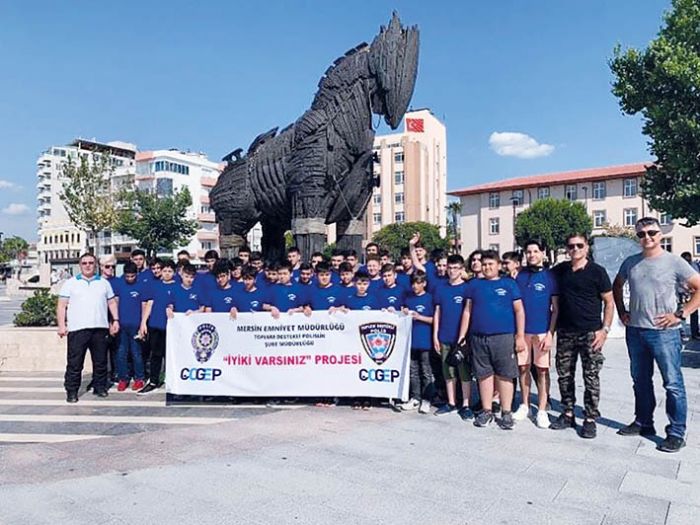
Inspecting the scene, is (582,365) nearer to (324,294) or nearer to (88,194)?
(324,294)

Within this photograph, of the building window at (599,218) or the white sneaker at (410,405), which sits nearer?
the white sneaker at (410,405)

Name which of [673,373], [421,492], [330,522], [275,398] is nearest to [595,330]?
[673,373]

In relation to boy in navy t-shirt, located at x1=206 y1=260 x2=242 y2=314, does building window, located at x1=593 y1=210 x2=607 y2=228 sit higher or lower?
higher

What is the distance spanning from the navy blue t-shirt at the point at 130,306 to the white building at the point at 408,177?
63865mm

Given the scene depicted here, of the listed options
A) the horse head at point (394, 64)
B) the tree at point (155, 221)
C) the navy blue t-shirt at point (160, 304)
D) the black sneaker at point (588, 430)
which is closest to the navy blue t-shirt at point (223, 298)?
the navy blue t-shirt at point (160, 304)

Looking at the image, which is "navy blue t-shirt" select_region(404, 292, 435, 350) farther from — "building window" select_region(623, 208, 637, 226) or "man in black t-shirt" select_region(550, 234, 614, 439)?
"building window" select_region(623, 208, 637, 226)

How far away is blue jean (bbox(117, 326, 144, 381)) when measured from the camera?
23.2 feet

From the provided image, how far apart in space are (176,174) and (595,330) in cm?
6950

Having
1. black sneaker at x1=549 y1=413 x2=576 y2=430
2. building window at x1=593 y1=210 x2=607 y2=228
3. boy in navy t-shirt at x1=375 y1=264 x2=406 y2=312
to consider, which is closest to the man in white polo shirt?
boy in navy t-shirt at x1=375 y1=264 x2=406 y2=312

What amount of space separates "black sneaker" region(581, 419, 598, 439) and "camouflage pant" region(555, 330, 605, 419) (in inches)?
2.4

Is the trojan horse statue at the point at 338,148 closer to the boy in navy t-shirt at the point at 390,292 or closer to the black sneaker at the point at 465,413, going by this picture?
the boy in navy t-shirt at the point at 390,292

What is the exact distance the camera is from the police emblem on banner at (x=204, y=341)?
641cm

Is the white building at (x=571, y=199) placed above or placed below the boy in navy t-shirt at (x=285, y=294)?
above

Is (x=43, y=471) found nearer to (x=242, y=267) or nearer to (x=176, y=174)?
(x=242, y=267)
